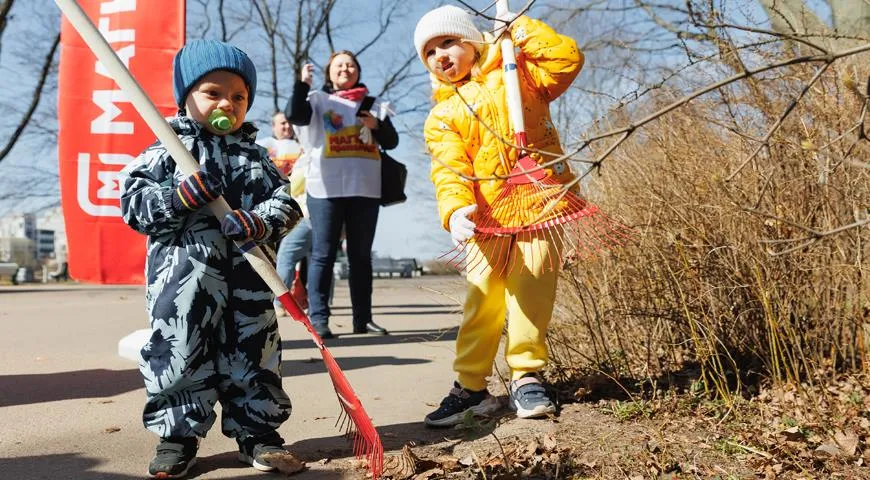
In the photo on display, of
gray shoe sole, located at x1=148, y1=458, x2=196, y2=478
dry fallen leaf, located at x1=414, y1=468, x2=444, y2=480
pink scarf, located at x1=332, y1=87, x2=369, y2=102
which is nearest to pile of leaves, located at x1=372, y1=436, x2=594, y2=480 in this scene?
dry fallen leaf, located at x1=414, y1=468, x2=444, y2=480

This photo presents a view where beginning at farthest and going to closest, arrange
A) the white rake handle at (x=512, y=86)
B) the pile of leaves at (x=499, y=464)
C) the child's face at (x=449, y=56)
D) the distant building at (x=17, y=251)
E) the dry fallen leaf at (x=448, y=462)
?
1. the distant building at (x=17, y=251)
2. the child's face at (x=449, y=56)
3. the white rake handle at (x=512, y=86)
4. the dry fallen leaf at (x=448, y=462)
5. the pile of leaves at (x=499, y=464)

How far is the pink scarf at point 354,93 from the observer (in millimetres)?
6137

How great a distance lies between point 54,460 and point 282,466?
0.83m

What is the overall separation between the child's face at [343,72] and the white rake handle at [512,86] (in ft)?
9.74

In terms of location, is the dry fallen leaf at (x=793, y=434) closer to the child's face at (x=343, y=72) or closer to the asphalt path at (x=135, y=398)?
the asphalt path at (x=135, y=398)

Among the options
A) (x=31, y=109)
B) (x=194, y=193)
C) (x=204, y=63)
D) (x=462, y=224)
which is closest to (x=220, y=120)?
(x=204, y=63)

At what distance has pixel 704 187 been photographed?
142 inches

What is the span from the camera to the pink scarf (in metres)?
6.14

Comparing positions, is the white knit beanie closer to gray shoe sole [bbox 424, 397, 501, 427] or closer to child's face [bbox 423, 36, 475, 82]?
child's face [bbox 423, 36, 475, 82]

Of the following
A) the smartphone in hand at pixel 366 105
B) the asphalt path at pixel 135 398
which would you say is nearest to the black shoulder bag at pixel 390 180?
the smartphone in hand at pixel 366 105

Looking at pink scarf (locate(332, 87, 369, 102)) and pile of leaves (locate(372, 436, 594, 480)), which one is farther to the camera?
pink scarf (locate(332, 87, 369, 102))

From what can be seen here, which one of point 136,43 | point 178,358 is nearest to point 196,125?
point 178,358

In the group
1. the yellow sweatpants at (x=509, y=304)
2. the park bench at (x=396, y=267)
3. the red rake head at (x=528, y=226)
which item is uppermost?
the red rake head at (x=528, y=226)

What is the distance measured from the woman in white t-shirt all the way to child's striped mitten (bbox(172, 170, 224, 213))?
336 cm
